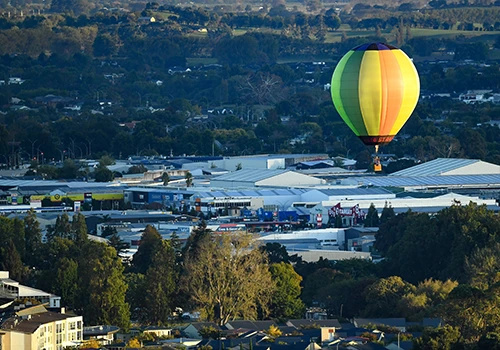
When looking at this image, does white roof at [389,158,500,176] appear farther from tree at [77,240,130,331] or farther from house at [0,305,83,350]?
house at [0,305,83,350]

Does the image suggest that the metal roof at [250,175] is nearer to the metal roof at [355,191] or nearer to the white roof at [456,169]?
the white roof at [456,169]

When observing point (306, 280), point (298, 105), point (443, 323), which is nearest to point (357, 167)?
point (298, 105)

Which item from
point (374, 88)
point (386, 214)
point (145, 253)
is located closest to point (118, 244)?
point (145, 253)

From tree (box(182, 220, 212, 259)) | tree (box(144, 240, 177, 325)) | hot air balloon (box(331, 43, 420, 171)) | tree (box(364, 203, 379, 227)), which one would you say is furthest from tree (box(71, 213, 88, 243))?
hot air balloon (box(331, 43, 420, 171))

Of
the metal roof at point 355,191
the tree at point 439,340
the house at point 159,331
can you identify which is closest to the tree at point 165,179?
the metal roof at point 355,191

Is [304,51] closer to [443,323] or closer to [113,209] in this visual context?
A: [113,209]

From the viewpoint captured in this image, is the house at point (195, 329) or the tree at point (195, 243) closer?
the house at point (195, 329)

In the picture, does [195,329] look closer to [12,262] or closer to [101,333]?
[101,333]

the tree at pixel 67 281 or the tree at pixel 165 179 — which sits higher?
the tree at pixel 67 281
